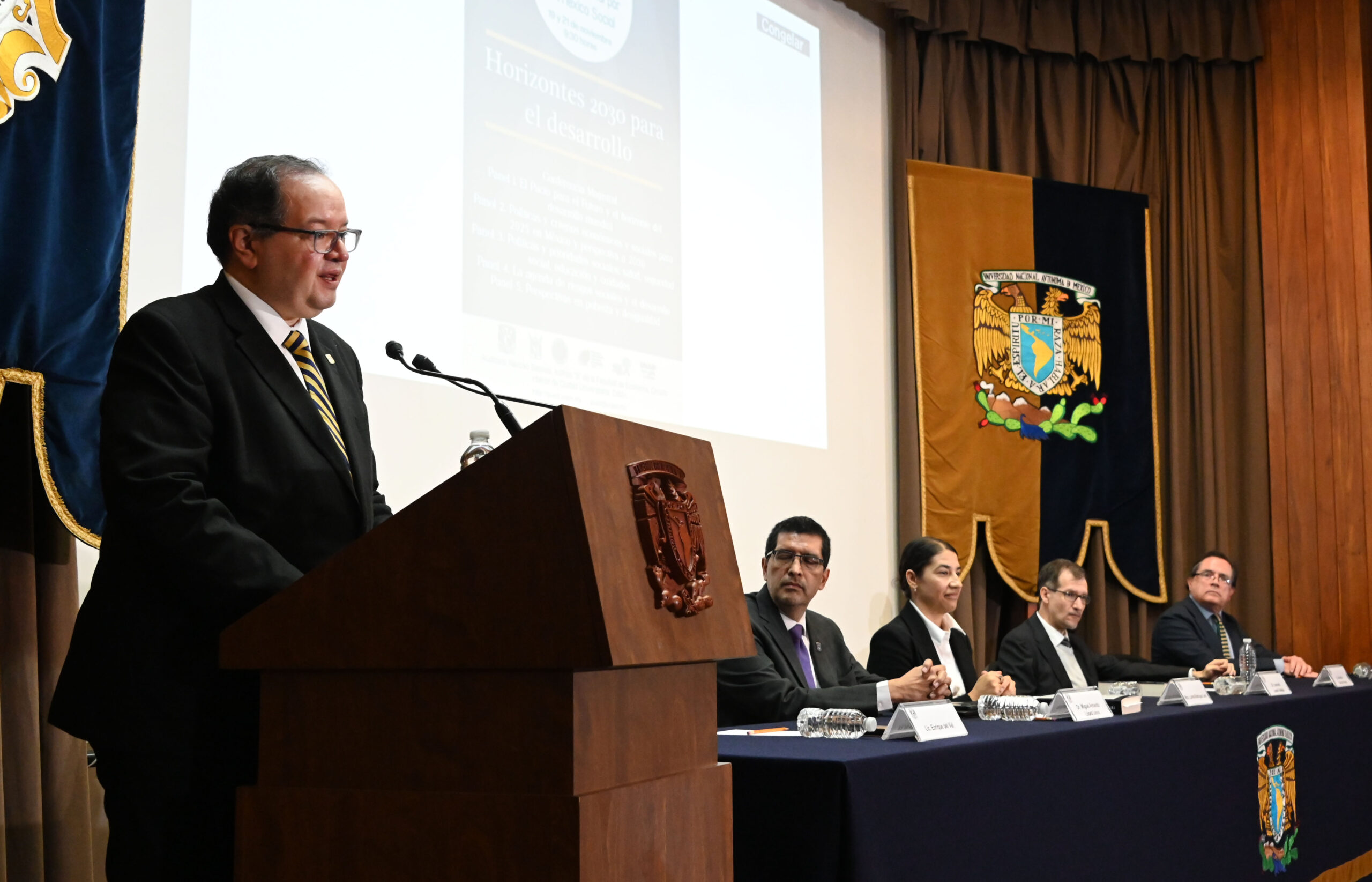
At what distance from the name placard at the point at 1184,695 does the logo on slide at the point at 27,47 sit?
284cm

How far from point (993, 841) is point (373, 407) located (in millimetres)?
2167

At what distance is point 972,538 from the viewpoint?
19.6 feet

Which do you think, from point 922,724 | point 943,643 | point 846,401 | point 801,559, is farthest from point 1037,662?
point 922,724

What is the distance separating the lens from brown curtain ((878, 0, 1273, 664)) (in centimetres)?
630

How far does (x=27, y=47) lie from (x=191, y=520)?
170cm

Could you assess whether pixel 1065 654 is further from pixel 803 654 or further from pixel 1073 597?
pixel 803 654

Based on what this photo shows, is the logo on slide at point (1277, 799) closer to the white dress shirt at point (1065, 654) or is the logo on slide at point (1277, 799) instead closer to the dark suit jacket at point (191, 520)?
the white dress shirt at point (1065, 654)

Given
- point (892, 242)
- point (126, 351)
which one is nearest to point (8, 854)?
point (126, 351)

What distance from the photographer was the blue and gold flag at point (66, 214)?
2.68m

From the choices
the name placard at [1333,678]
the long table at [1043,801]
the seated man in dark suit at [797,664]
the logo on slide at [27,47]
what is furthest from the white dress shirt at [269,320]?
the name placard at [1333,678]

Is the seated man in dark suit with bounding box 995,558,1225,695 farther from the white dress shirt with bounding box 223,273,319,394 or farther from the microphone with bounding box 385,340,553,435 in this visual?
the white dress shirt with bounding box 223,273,319,394

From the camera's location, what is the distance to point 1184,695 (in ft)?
10.1

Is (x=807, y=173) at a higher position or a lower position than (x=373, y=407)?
higher

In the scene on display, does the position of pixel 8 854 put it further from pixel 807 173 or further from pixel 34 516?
pixel 807 173
